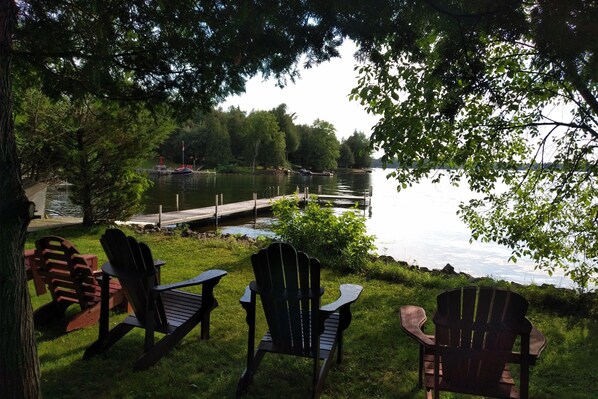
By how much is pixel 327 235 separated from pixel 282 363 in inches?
182

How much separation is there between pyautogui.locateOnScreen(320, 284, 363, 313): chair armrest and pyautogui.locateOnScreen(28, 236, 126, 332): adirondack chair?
2.03 meters

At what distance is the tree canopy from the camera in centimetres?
262

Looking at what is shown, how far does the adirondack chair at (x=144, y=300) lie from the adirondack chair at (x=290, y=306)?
692 mm

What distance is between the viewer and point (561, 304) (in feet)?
18.1

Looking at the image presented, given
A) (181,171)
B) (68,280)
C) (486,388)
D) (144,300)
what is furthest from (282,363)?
(181,171)

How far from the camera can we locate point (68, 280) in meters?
3.84

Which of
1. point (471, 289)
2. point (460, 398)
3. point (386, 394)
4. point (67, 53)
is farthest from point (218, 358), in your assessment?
point (67, 53)

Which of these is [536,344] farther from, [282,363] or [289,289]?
[282,363]

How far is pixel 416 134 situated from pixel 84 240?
7499mm

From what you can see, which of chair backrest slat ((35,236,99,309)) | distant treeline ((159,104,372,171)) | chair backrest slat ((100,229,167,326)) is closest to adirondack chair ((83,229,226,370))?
chair backrest slat ((100,229,167,326))

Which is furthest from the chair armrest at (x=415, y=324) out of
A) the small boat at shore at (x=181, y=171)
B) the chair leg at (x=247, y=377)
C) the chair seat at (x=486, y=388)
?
the small boat at shore at (x=181, y=171)

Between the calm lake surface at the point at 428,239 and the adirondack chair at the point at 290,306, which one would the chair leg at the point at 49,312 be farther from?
the calm lake surface at the point at 428,239

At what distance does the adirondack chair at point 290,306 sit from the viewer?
265cm

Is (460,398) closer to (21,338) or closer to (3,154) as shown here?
Answer: (21,338)
